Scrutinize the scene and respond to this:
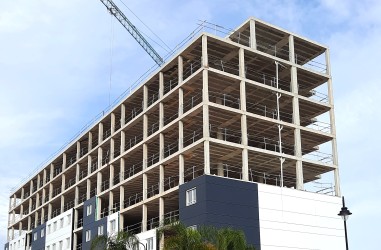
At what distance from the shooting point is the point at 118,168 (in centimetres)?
8450

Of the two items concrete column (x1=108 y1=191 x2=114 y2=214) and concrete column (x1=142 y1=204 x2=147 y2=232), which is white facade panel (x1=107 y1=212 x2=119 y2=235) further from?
concrete column (x1=142 y1=204 x2=147 y2=232)

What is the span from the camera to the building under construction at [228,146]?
200 feet

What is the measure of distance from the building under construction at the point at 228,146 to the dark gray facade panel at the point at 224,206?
10cm

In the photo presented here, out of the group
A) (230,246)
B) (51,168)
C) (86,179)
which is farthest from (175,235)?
(51,168)

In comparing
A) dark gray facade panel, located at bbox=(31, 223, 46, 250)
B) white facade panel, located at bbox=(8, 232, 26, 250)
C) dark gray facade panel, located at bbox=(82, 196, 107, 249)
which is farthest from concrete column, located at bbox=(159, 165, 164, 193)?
white facade panel, located at bbox=(8, 232, 26, 250)

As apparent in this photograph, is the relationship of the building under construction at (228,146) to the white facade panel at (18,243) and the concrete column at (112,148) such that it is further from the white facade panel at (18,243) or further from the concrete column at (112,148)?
the white facade panel at (18,243)

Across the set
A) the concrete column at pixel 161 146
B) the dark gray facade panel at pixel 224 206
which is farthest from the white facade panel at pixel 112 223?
the dark gray facade panel at pixel 224 206

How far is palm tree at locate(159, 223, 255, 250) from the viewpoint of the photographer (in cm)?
3691

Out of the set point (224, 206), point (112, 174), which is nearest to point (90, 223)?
point (112, 174)

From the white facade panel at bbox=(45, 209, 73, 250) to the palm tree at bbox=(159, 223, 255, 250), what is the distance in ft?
185

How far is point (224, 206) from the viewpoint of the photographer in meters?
59.0

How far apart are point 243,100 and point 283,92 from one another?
6.44 metres

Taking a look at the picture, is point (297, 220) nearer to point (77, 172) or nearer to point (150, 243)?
point (150, 243)

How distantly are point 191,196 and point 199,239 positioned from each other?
23474 millimetres
